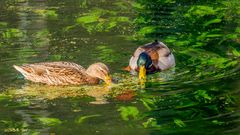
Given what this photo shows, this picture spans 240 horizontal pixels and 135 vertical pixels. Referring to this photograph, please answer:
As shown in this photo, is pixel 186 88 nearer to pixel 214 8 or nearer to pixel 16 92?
pixel 16 92

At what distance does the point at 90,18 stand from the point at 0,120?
716 centimetres

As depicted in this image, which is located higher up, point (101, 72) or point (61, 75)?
point (101, 72)

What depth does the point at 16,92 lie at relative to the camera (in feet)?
40.4

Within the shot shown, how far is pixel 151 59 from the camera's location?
14484mm

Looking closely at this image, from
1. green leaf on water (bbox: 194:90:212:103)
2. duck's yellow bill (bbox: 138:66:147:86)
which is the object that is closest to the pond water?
green leaf on water (bbox: 194:90:212:103)

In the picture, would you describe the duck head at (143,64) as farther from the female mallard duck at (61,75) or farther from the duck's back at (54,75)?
the duck's back at (54,75)

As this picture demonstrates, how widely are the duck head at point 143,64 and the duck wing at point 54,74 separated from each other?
94 centimetres

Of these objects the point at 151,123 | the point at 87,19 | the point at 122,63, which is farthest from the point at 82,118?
the point at 87,19

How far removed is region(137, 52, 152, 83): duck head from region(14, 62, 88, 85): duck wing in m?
0.94

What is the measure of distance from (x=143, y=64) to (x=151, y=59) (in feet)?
2.29

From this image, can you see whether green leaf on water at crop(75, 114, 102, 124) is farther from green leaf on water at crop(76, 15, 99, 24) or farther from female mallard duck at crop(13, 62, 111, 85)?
green leaf on water at crop(76, 15, 99, 24)

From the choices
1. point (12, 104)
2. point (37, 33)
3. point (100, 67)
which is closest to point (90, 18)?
point (37, 33)

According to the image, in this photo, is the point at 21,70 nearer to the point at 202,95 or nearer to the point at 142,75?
the point at 142,75

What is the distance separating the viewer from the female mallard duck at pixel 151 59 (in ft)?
45.2
